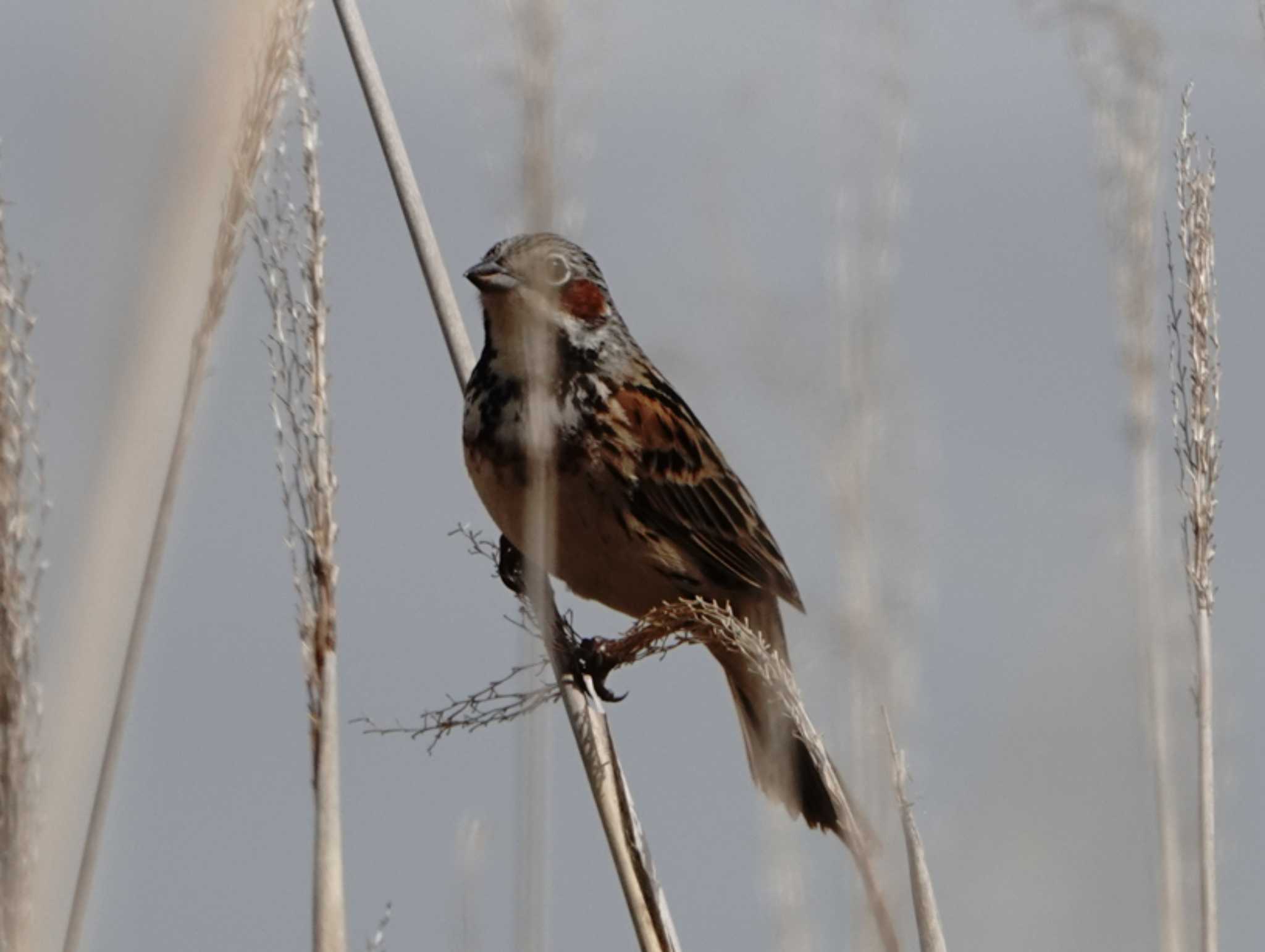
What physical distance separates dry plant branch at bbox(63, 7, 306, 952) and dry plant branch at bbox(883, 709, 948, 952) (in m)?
0.80

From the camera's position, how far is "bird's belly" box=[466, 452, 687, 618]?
3719 millimetres

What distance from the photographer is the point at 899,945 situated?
1.89 metres

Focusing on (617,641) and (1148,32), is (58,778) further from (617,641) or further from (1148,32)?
(1148,32)

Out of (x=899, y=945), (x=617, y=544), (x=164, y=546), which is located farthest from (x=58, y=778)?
(x=617, y=544)

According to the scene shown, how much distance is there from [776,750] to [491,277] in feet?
4.50

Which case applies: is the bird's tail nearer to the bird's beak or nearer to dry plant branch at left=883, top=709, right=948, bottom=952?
dry plant branch at left=883, top=709, right=948, bottom=952

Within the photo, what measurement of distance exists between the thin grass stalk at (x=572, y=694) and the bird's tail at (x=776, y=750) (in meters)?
0.19

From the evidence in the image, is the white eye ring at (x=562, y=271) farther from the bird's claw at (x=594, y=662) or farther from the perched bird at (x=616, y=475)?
the bird's claw at (x=594, y=662)

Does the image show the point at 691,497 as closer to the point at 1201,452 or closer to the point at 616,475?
the point at 616,475

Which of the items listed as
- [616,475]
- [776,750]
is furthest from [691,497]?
[776,750]

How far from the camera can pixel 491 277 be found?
3393 millimetres

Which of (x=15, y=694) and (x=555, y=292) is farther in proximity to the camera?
(x=555, y=292)

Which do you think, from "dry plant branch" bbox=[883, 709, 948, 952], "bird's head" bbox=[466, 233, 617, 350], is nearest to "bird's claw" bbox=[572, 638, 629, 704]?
"bird's head" bbox=[466, 233, 617, 350]

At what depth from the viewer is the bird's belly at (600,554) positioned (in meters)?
3.72
